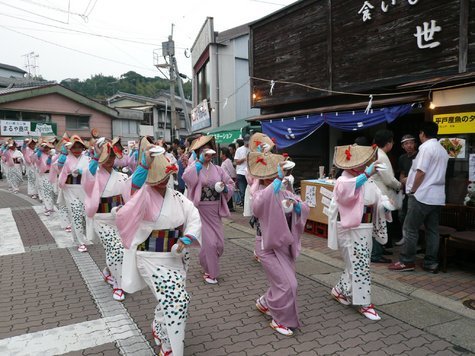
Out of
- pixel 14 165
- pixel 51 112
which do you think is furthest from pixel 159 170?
pixel 51 112

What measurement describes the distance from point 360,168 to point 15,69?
54.1m

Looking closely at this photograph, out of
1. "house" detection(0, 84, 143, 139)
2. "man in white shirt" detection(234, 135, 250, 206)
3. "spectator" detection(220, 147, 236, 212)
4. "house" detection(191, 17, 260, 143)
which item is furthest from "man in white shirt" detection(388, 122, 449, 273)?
"house" detection(0, 84, 143, 139)

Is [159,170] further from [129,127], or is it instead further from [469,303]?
[129,127]

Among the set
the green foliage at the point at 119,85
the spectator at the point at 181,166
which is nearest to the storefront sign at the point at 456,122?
the spectator at the point at 181,166

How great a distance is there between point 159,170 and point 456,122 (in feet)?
15.7

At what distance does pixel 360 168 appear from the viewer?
4.24 metres

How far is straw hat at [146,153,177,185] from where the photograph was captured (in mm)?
3258

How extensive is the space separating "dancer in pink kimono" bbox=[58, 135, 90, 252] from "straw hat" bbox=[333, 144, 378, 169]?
15.6 feet

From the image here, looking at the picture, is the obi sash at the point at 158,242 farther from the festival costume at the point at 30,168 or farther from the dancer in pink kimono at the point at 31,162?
the dancer in pink kimono at the point at 31,162

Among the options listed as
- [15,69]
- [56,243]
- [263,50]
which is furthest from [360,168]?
[15,69]

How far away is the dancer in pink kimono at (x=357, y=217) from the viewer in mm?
4172

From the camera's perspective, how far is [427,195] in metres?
5.32

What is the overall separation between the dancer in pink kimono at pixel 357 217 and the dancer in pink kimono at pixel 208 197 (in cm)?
176

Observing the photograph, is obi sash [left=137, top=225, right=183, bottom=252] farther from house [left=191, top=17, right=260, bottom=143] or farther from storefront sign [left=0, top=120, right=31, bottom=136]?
storefront sign [left=0, top=120, right=31, bottom=136]
